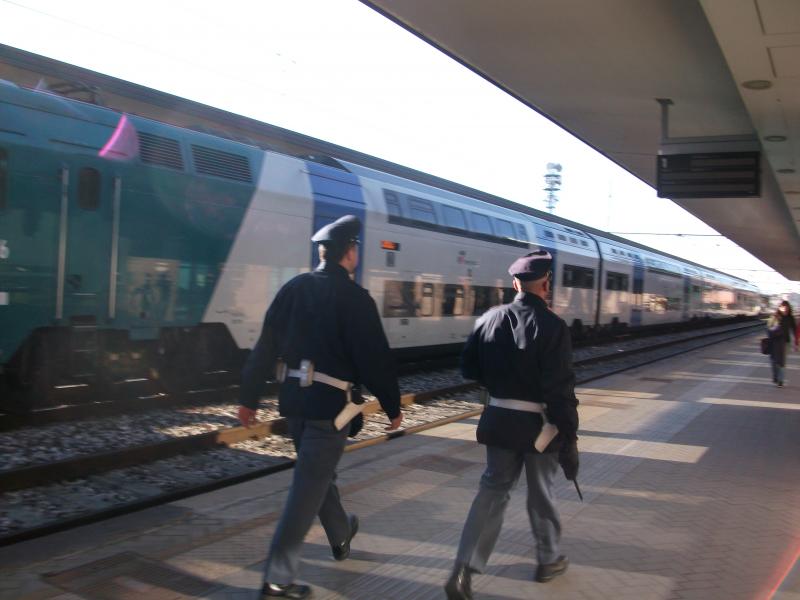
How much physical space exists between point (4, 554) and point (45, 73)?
490 inches

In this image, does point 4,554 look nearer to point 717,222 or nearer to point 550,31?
point 550,31

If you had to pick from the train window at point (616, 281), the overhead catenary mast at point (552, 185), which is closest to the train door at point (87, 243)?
the train window at point (616, 281)

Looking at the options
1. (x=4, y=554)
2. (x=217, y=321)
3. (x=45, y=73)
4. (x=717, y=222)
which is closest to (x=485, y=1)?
(x=217, y=321)

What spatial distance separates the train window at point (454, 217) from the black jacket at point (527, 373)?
10.4 metres

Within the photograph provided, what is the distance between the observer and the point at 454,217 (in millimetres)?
14156

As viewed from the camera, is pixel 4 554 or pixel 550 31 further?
pixel 550 31

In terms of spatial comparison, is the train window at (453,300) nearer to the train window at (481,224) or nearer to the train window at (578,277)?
the train window at (481,224)

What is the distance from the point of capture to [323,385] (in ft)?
11.0

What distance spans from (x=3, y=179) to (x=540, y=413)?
5.92m

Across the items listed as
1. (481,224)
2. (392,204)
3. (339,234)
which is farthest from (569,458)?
(481,224)

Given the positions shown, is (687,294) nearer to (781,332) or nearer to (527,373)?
(781,332)

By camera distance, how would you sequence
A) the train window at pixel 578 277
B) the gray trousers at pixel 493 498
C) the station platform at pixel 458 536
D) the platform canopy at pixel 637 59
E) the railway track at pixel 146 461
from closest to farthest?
1. the gray trousers at pixel 493 498
2. the station platform at pixel 458 536
3. the railway track at pixel 146 461
4. the platform canopy at pixel 637 59
5. the train window at pixel 578 277

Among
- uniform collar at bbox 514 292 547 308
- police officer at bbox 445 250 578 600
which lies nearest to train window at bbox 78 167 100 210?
police officer at bbox 445 250 578 600

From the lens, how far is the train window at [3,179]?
270 inches
